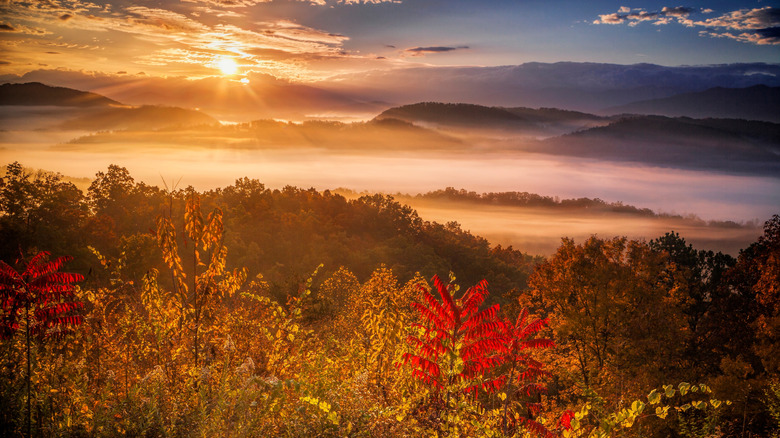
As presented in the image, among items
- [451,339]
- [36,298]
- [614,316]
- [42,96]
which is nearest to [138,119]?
[42,96]

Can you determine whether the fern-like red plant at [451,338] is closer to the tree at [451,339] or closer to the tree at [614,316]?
the tree at [451,339]

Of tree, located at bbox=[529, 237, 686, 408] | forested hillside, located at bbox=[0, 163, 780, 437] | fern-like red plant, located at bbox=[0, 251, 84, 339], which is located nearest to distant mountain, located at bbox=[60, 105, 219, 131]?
forested hillside, located at bbox=[0, 163, 780, 437]

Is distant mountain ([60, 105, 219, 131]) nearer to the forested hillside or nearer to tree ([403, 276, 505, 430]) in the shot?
the forested hillside

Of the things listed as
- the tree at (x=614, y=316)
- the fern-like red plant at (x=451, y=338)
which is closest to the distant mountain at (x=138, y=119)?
the tree at (x=614, y=316)

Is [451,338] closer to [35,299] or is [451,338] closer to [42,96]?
[35,299]

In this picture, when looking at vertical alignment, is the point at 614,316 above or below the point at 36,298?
below
